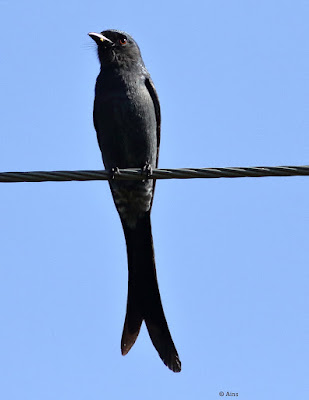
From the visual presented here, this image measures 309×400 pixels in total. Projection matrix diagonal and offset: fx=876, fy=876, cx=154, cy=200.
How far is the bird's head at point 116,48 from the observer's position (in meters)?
8.31

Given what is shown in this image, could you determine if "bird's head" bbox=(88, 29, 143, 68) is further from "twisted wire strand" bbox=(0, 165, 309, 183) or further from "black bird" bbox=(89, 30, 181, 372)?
"twisted wire strand" bbox=(0, 165, 309, 183)

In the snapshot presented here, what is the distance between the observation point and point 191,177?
5.44 meters

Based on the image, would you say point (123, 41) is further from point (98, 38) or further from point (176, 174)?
point (176, 174)

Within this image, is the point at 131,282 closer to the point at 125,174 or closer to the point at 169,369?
the point at 169,369

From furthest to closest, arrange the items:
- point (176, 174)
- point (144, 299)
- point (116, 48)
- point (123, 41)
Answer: point (123, 41)
point (116, 48)
point (144, 299)
point (176, 174)

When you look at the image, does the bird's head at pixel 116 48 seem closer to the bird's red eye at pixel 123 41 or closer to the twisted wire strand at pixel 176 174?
the bird's red eye at pixel 123 41

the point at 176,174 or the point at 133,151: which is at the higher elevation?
the point at 133,151

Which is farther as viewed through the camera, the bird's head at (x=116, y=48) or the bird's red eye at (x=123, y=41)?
the bird's red eye at (x=123, y=41)

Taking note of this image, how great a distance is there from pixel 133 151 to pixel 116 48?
3.77 feet

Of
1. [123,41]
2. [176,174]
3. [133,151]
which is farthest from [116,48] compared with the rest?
[176,174]

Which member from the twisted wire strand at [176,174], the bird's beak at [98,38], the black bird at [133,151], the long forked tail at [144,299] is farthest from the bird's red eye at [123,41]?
the twisted wire strand at [176,174]

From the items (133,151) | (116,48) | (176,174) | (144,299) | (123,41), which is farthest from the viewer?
(123,41)

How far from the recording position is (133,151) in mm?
7906

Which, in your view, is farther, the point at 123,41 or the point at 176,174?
the point at 123,41
